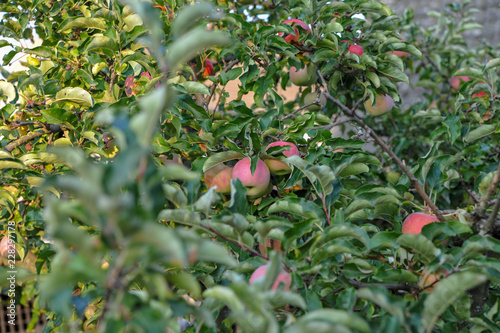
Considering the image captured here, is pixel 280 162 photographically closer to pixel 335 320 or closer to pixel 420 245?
pixel 420 245

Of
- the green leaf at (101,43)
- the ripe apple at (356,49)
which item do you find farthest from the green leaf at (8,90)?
the ripe apple at (356,49)

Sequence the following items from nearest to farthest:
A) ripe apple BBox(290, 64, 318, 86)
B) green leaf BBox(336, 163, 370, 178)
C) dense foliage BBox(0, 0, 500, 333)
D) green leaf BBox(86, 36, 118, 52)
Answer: dense foliage BBox(0, 0, 500, 333) < green leaf BBox(336, 163, 370, 178) < green leaf BBox(86, 36, 118, 52) < ripe apple BBox(290, 64, 318, 86)

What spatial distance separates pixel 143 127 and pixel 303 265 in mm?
405

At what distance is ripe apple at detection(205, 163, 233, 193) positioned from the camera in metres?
1.07

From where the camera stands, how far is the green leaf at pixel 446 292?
21.3 inches

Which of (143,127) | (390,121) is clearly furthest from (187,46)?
(390,121)

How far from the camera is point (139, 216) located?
1.44 ft

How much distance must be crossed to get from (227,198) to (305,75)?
52 cm

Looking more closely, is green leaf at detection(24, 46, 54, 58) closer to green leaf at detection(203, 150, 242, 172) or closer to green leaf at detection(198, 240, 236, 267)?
green leaf at detection(203, 150, 242, 172)

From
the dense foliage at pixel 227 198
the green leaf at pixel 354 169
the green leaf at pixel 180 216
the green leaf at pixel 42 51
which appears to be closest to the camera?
the dense foliage at pixel 227 198

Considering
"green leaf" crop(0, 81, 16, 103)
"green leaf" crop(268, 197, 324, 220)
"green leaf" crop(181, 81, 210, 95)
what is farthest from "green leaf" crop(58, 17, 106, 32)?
"green leaf" crop(268, 197, 324, 220)

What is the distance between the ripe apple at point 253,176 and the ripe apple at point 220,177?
1.5 inches

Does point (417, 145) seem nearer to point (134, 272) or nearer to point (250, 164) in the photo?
point (250, 164)

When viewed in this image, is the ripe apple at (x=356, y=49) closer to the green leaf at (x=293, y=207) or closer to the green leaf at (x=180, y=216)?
the green leaf at (x=293, y=207)
